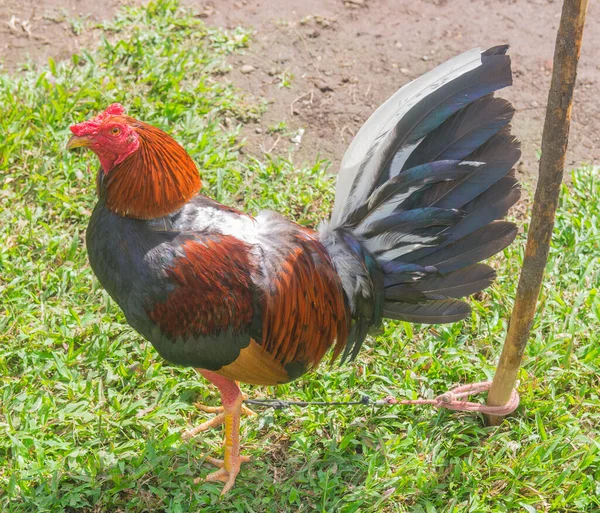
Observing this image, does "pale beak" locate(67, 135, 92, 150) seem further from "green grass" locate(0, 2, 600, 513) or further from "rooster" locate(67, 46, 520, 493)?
"green grass" locate(0, 2, 600, 513)

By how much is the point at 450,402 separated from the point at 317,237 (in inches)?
46.2

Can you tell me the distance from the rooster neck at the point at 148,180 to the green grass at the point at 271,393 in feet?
4.04

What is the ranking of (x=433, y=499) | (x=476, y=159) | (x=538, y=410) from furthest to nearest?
1. (x=538, y=410)
2. (x=433, y=499)
3. (x=476, y=159)

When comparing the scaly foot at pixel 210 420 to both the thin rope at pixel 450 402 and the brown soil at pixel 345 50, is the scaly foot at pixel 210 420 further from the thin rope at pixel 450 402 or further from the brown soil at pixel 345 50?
the brown soil at pixel 345 50

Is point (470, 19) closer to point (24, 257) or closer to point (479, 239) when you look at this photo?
point (479, 239)

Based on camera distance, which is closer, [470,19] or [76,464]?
[76,464]

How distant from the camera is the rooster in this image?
309cm

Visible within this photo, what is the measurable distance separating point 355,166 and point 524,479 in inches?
72.5

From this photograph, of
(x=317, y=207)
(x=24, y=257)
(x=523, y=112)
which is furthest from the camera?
(x=523, y=112)

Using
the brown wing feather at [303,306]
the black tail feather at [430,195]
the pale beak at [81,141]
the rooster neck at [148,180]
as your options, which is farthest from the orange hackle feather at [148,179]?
the black tail feather at [430,195]

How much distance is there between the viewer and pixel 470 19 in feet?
20.3

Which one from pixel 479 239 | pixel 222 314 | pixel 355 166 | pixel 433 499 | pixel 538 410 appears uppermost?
pixel 355 166

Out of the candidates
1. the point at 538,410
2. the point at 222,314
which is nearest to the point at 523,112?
the point at 538,410

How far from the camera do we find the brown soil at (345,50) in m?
5.44
